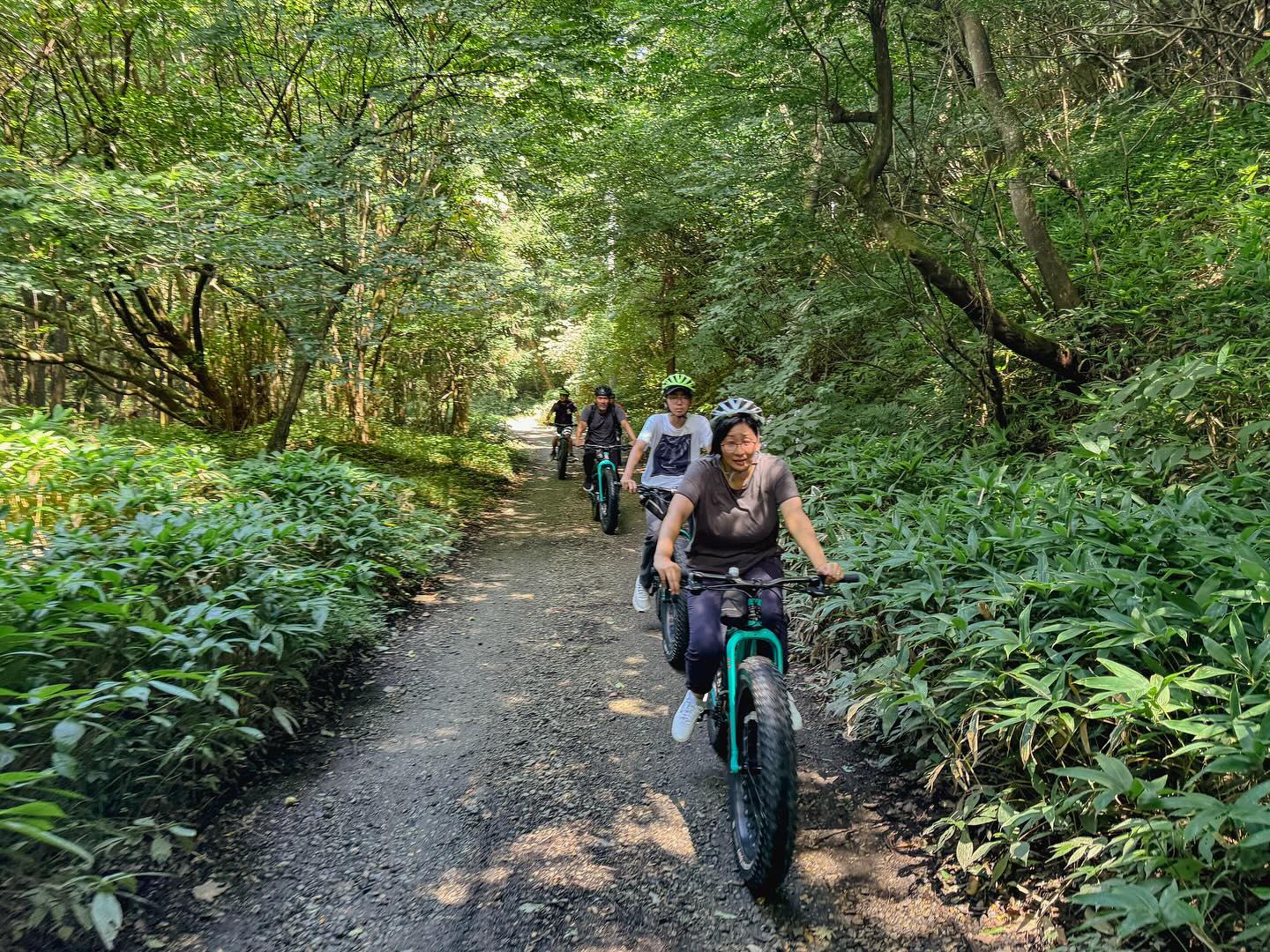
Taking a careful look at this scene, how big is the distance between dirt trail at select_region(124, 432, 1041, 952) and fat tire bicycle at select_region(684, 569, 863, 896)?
202 millimetres

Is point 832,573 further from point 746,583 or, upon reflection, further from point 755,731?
point 755,731

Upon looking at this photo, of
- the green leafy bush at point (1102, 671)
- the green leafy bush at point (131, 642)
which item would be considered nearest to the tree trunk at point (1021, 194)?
the green leafy bush at point (1102, 671)

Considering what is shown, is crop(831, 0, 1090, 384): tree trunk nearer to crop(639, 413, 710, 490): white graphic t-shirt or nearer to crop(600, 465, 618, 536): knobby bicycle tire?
crop(639, 413, 710, 490): white graphic t-shirt

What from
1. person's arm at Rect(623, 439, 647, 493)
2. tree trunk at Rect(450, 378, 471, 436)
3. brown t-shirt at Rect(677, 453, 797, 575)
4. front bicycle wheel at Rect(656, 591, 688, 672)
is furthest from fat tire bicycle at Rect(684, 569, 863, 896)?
tree trunk at Rect(450, 378, 471, 436)

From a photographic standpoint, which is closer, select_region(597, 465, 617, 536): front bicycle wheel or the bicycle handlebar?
the bicycle handlebar

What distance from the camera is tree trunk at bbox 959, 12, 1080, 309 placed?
657 cm

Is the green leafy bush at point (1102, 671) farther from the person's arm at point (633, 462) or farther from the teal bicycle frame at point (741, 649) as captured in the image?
the person's arm at point (633, 462)

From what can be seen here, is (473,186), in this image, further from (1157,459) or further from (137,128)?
(1157,459)

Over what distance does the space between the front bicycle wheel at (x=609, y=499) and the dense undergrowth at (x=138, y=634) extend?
3288mm

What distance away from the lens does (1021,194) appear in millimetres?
6887

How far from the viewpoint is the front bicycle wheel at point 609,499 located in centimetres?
940

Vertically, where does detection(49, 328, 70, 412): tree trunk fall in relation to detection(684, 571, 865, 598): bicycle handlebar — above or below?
above

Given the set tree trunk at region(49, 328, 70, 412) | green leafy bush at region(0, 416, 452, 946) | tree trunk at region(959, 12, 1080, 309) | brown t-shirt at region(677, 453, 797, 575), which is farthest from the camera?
tree trunk at region(49, 328, 70, 412)

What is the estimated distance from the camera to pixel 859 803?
3291 mm
